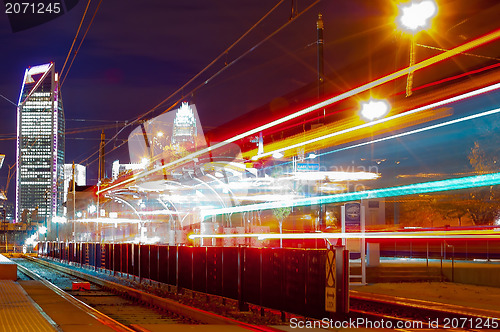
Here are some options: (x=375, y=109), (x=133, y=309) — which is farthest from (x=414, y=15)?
(x=133, y=309)

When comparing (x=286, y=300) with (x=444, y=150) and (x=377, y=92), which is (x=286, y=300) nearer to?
(x=377, y=92)

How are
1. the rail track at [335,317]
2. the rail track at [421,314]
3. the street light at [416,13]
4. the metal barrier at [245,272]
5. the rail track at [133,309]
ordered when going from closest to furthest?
the metal barrier at [245,272], the rail track at [421,314], the rail track at [335,317], the rail track at [133,309], the street light at [416,13]

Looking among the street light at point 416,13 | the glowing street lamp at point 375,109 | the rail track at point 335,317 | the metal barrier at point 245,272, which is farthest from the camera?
the glowing street lamp at point 375,109

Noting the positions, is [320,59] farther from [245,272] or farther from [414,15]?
[245,272]

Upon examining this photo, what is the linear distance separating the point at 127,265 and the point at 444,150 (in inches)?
490

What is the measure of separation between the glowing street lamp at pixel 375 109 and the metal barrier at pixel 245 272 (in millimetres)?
5949

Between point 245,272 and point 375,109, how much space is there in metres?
6.50

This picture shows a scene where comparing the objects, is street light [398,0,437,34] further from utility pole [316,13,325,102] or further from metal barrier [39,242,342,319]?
utility pole [316,13,325,102]

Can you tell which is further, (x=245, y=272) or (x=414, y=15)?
(x=414, y=15)

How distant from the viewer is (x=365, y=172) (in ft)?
82.9

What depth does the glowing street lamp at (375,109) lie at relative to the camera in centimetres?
1741

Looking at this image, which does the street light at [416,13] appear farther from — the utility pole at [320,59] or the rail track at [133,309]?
the utility pole at [320,59]

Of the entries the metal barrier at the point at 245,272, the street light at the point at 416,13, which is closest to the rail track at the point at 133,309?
the metal barrier at the point at 245,272

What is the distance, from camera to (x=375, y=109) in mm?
17484
